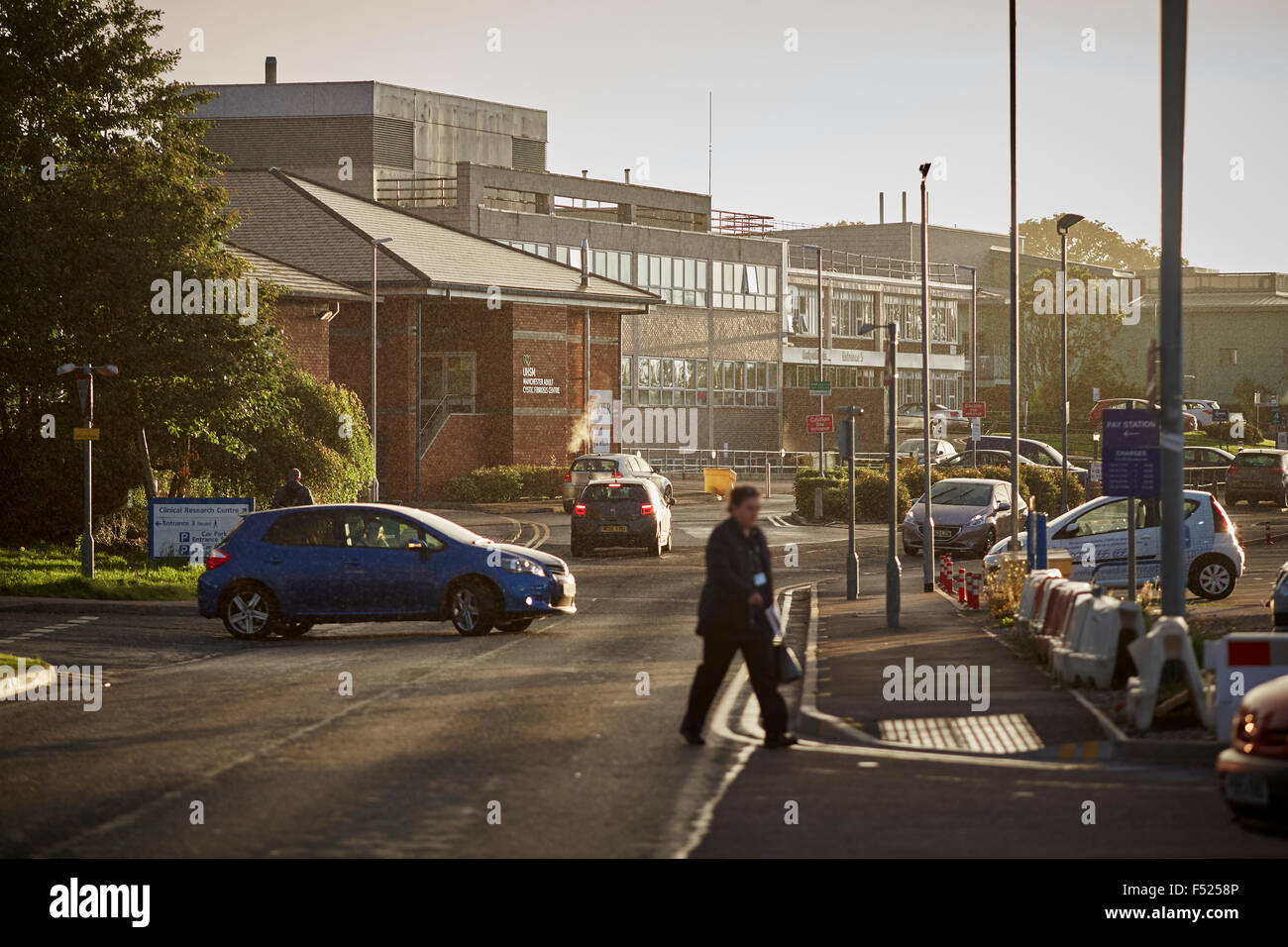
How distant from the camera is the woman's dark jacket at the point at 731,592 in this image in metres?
11.6

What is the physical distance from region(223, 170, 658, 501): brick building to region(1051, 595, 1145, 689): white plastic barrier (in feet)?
136

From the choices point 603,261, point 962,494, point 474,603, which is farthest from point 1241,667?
point 603,261

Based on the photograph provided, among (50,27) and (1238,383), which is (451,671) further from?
(1238,383)

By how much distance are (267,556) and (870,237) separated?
321 feet

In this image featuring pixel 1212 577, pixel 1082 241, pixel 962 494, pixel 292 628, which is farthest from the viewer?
pixel 1082 241

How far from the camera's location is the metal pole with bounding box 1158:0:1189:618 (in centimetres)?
1249

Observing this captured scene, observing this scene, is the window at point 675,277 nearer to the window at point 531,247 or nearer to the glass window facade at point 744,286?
the glass window facade at point 744,286

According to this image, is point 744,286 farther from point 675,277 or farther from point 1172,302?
point 1172,302

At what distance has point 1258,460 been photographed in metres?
51.3

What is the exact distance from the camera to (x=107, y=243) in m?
31.4

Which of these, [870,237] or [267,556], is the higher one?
[870,237]

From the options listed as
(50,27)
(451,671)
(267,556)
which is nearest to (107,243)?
(50,27)

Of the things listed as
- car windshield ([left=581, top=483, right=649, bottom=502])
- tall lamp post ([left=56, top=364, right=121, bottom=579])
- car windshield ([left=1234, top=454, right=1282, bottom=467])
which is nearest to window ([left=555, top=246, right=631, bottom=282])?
car windshield ([left=1234, top=454, right=1282, bottom=467])

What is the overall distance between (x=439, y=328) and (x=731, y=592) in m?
51.7
